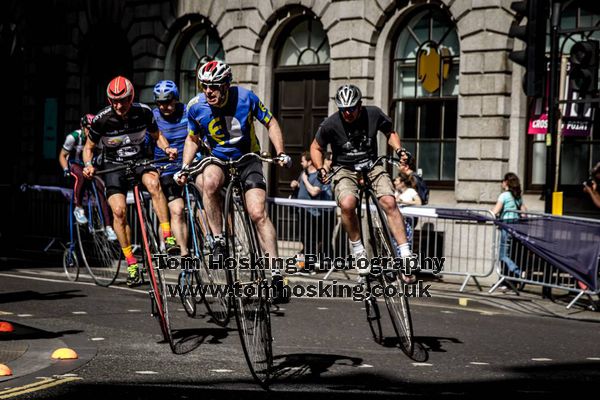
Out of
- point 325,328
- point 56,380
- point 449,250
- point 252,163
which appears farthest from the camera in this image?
point 449,250

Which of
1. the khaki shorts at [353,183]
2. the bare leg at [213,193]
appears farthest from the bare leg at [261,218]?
the khaki shorts at [353,183]

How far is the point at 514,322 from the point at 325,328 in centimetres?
246

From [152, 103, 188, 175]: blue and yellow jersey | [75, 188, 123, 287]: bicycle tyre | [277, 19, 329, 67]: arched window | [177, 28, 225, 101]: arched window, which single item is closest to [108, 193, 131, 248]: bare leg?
[152, 103, 188, 175]: blue and yellow jersey

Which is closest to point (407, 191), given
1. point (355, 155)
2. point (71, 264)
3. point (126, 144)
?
point (71, 264)

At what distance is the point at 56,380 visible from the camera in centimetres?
776

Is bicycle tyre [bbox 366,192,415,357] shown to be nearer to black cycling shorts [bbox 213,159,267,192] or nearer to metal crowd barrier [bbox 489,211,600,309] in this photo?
black cycling shorts [bbox 213,159,267,192]

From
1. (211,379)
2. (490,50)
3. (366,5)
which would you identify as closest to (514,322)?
(211,379)

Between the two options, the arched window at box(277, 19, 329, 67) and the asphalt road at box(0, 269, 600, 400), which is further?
the arched window at box(277, 19, 329, 67)

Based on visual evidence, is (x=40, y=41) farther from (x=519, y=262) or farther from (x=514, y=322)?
(x=514, y=322)

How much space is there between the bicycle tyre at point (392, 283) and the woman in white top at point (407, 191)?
7.31 m

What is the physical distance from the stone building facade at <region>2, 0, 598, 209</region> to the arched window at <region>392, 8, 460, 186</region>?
0.02 metres

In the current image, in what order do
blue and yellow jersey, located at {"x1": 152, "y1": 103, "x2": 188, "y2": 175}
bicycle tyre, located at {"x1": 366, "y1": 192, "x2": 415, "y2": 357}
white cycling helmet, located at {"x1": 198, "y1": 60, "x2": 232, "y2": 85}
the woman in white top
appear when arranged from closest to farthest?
white cycling helmet, located at {"x1": 198, "y1": 60, "x2": 232, "y2": 85} < bicycle tyre, located at {"x1": 366, "y1": 192, "x2": 415, "y2": 357} < blue and yellow jersey, located at {"x1": 152, "y1": 103, "x2": 188, "y2": 175} < the woman in white top

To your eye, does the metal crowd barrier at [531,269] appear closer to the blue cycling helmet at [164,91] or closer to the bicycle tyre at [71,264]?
the blue cycling helmet at [164,91]

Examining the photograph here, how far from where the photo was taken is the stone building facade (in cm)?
1873
